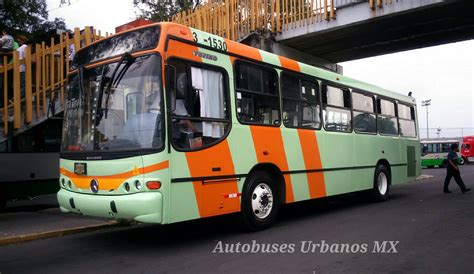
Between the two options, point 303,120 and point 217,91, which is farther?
point 303,120

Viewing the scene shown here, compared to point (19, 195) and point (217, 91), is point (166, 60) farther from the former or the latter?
point (19, 195)

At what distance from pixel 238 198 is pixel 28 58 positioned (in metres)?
5.69

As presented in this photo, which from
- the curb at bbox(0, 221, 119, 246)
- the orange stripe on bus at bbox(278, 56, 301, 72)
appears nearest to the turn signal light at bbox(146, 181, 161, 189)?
the curb at bbox(0, 221, 119, 246)

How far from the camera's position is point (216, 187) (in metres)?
6.60

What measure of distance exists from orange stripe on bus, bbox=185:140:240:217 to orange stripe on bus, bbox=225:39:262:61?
158 cm

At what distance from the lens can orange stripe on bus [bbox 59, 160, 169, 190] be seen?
5.81 metres

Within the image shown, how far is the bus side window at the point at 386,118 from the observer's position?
466 inches

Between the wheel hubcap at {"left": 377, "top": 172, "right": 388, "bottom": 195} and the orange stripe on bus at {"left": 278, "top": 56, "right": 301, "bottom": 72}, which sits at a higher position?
the orange stripe on bus at {"left": 278, "top": 56, "right": 301, "bottom": 72}

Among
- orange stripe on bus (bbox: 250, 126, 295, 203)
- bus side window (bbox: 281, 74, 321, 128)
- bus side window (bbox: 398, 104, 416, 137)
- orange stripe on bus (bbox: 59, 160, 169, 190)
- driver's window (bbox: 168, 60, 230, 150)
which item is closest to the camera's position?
orange stripe on bus (bbox: 59, 160, 169, 190)

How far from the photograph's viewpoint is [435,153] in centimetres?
3681

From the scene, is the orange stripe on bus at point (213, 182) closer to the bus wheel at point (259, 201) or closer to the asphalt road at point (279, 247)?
the bus wheel at point (259, 201)

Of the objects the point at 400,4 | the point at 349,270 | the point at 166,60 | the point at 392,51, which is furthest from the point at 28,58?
the point at 392,51

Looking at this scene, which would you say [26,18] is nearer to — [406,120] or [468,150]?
[406,120]

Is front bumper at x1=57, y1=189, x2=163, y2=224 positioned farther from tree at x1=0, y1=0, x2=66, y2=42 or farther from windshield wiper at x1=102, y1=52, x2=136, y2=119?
tree at x1=0, y1=0, x2=66, y2=42
